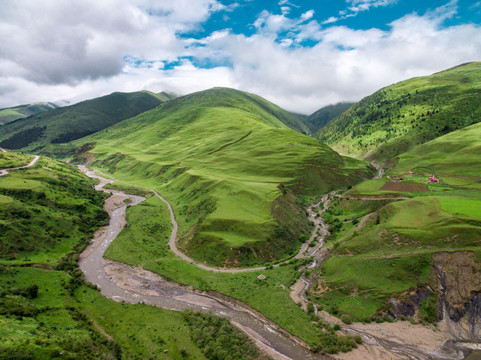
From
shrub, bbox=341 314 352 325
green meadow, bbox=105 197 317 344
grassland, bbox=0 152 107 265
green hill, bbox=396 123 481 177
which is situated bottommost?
shrub, bbox=341 314 352 325

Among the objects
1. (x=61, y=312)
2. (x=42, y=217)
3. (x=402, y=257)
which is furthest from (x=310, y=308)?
(x=42, y=217)

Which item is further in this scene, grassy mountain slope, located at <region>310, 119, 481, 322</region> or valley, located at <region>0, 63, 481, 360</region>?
grassy mountain slope, located at <region>310, 119, 481, 322</region>

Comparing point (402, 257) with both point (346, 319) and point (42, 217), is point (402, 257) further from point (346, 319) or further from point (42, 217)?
point (42, 217)

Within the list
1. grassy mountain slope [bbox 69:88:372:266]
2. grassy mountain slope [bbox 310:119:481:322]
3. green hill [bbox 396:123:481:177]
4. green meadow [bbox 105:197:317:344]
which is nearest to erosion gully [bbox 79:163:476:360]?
green meadow [bbox 105:197:317:344]

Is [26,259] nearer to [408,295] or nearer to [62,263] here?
[62,263]

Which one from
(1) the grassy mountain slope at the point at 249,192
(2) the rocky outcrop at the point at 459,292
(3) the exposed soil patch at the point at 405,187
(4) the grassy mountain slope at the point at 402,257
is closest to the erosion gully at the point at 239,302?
(4) the grassy mountain slope at the point at 402,257

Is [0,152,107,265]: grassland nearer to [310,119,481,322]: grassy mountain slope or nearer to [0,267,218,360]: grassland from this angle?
[0,267,218,360]: grassland
